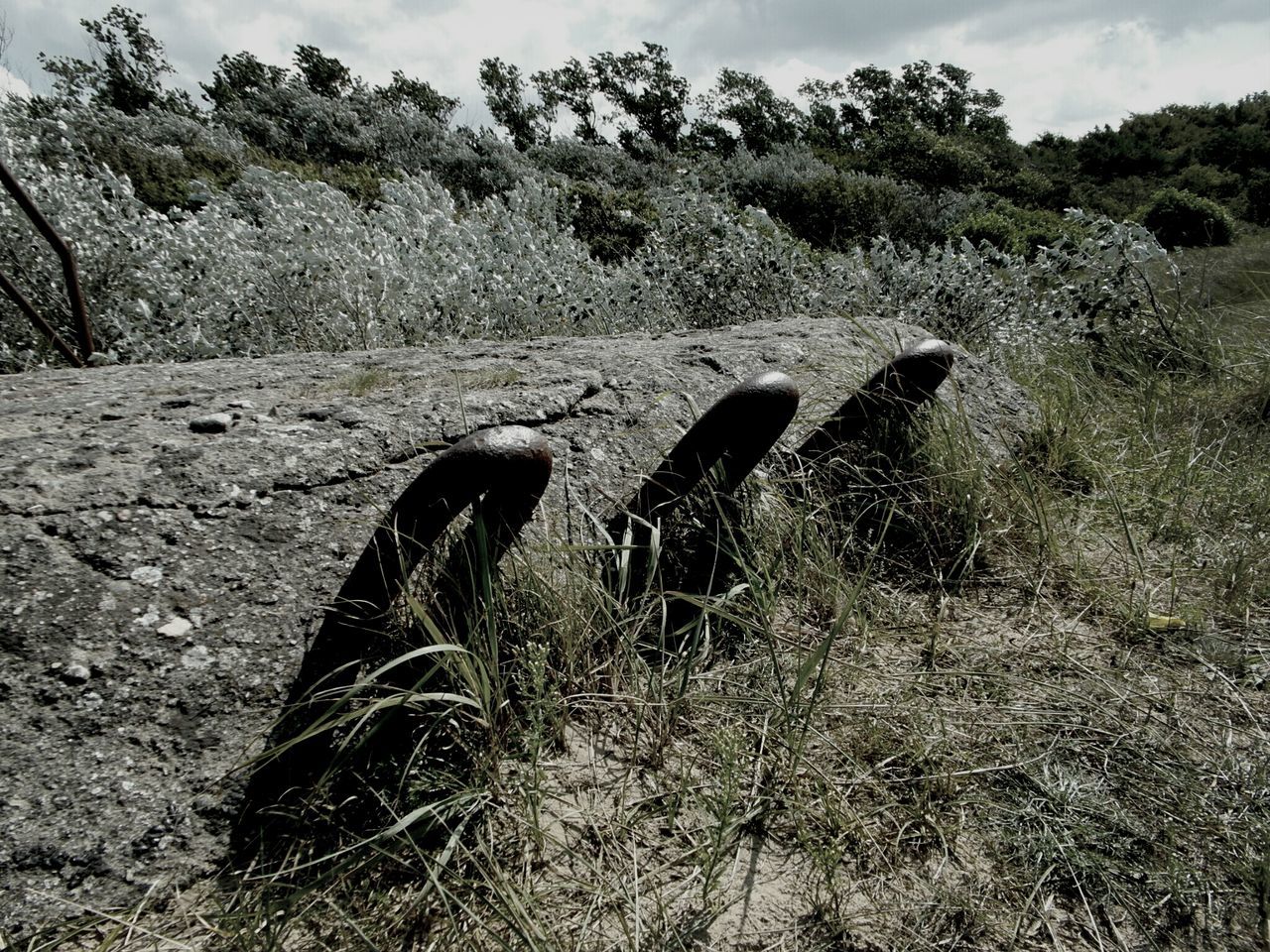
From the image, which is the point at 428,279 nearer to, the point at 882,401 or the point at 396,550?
the point at 882,401

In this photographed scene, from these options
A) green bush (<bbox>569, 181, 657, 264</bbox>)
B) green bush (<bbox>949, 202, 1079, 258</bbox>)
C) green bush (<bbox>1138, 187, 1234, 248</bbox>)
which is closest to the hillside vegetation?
green bush (<bbox>569, 181, 657, 264</bbox>)

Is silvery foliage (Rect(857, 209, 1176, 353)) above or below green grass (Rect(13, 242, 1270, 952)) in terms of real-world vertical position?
above

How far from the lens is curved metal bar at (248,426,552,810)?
132 centimetres

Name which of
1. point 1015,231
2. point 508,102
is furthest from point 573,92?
point 1015,231

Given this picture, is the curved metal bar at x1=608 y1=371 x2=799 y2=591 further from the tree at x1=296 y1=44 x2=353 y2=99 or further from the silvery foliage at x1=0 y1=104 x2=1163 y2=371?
the tree at x1=296 y1=44 x2=353 y2=99

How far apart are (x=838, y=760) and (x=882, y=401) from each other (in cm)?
120

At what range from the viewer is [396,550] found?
150 centimetres

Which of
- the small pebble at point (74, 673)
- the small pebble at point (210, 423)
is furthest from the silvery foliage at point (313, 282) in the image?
the small pebble at point (74, 673)

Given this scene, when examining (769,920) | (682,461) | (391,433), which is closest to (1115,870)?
(769,920)

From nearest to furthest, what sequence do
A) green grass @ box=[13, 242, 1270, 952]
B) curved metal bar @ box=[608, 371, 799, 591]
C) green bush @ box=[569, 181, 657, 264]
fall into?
1. green grass @ box=[13, 242, 1270, 952]
2. curved metal bar @ box=[608, 371, 799, 591]
3. green bush @ box=[569, 181, 657, 264]

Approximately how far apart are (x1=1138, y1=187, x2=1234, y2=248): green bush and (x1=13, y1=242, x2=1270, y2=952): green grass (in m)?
18.7

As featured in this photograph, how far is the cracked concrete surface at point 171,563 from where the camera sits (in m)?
1.28

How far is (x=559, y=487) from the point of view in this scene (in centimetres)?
199

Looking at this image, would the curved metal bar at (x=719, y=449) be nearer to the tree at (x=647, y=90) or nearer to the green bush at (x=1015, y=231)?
the green bush at (x=1015, y=231)
